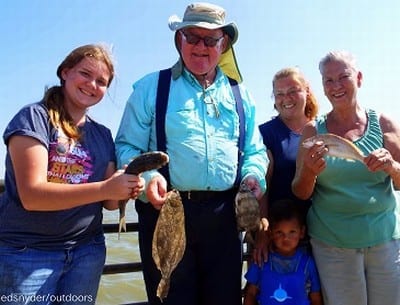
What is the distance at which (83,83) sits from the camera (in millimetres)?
3707

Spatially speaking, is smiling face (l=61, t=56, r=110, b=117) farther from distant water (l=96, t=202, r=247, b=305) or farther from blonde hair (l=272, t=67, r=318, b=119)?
distant water (l=96, t=202, r=247, b=305)

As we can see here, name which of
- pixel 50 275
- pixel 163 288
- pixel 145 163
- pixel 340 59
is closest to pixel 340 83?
pixel 340 59

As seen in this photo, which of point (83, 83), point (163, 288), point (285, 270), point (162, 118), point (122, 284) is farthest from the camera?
point (122, 284)

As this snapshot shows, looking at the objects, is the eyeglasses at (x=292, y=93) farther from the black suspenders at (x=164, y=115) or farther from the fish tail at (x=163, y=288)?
the fish tail at (x=163, y=288)

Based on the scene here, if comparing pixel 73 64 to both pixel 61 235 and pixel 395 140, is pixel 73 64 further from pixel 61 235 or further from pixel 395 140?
pixel 395 140

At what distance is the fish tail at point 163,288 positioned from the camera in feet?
11.5

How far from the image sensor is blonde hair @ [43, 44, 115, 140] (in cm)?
351

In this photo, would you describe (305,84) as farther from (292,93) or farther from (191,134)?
(191,134)

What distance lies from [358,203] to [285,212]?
635mm

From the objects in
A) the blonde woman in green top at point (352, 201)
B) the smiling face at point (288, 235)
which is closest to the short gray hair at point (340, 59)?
the blonde woman in green top at point (352, 201)

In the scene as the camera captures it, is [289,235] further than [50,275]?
Yes

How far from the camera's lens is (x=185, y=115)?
3812mm

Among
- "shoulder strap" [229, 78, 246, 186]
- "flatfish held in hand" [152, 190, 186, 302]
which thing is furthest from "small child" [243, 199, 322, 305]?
"flatfish held in hand" [152, 190, 186, 302]

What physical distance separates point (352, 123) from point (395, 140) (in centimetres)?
39
